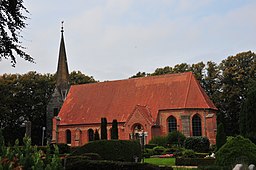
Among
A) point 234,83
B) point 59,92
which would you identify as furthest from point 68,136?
point 234,83

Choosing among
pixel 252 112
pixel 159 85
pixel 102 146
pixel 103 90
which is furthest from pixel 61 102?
pixel 102 146

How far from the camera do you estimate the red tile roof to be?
1666 inches

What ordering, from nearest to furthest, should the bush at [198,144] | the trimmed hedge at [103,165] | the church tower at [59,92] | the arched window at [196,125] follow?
1. the trimmed hedge at [103,165]
2. the bush at [198,144]
3. the arched window at [196,125]
4. the church tower at [59,92]

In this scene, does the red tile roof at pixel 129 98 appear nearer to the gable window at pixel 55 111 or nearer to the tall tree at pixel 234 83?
the gable window at pixel 55 111

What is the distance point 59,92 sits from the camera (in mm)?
54094

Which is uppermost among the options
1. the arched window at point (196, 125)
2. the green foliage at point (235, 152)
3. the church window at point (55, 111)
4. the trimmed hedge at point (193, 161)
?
the church window at point (55, 111)

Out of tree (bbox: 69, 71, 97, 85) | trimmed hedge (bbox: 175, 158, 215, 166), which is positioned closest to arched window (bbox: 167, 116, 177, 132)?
trimmed hedge (bbox: 175, 158, 215, 166)

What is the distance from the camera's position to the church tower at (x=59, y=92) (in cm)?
5350

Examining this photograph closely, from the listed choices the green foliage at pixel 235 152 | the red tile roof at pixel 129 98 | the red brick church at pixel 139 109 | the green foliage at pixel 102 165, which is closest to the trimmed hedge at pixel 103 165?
the green foliage at pixel 102 165

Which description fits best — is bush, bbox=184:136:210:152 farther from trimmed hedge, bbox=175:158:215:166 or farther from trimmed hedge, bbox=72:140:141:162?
trimmed hedge, bbox=72:140:141:162

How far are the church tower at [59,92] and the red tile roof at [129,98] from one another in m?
2.33

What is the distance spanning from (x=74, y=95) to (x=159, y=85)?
13.1 metres

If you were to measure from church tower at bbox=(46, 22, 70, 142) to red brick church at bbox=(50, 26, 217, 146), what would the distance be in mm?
2197

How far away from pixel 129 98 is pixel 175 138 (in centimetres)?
1040
